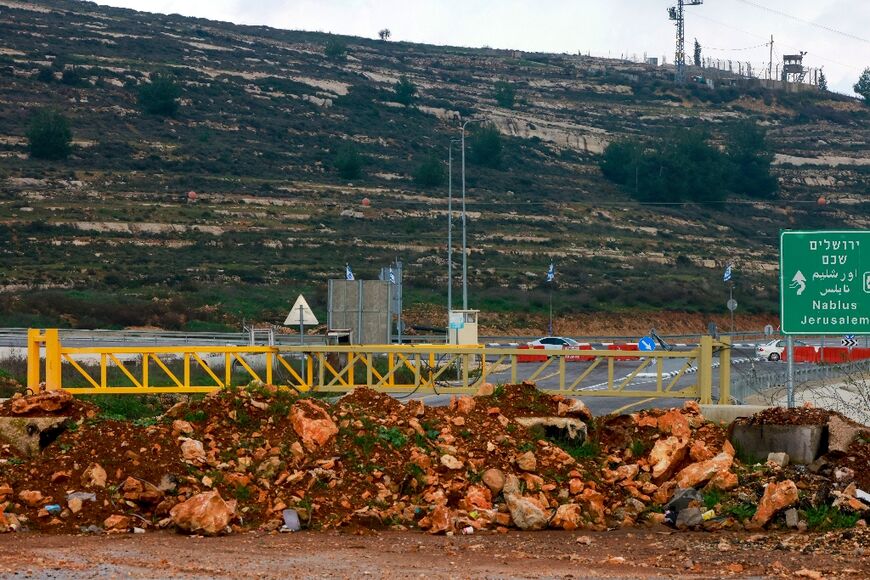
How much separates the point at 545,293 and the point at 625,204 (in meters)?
37.4

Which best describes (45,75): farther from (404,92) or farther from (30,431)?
(30,431)

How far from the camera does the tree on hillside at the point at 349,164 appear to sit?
358 feet

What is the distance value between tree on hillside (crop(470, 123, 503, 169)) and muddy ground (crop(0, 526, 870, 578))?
4305 inches

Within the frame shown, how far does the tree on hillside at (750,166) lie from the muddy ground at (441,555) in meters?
116

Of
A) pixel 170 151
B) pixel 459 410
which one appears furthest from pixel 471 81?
pixel 459 410

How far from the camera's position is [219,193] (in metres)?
96.2

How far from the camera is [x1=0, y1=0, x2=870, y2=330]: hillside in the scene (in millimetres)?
75250

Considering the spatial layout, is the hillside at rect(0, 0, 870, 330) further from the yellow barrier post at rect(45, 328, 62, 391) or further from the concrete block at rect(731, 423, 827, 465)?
the concrete block at rect(731, 423, 827, 465)

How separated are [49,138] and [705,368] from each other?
87940 mm

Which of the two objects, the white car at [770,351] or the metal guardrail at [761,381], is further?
the white car at [770,351]

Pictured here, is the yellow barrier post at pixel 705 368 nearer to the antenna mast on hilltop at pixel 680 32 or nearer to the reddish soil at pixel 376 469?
the reddish soil at pixel 376 469

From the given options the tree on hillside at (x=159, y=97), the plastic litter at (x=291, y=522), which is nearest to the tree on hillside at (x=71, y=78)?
the tree on hillside at (x=159, y=97)

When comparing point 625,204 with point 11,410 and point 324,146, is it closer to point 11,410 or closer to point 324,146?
point 324,146

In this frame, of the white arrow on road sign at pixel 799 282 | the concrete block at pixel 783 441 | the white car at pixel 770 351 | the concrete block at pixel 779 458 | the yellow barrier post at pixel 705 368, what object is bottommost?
the white car at pixel 770 351
